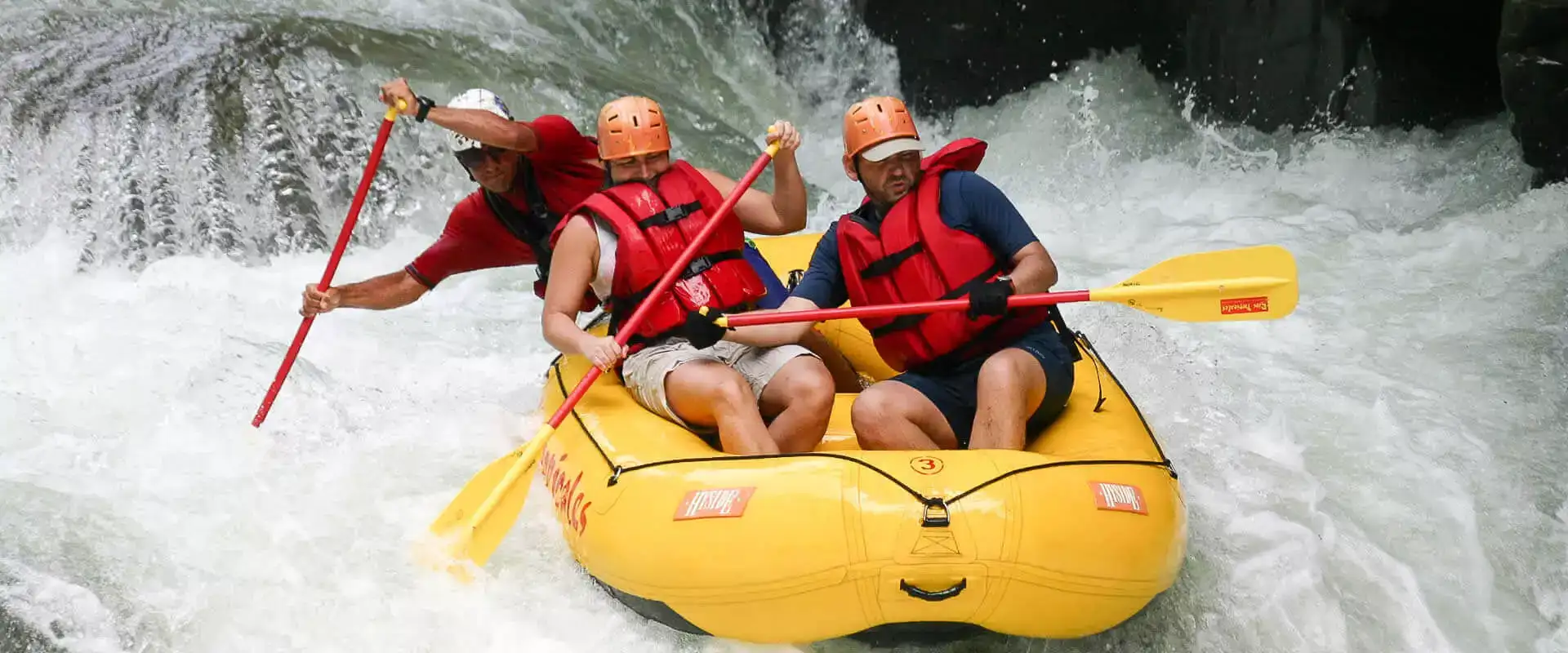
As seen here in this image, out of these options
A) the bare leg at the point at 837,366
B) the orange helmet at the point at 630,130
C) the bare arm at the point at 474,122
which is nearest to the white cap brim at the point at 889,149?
the orange helmet at the point at 630,130

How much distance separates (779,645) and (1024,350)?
83 cm

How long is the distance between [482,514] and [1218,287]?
1.69m

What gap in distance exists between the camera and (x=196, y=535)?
10.6 feet

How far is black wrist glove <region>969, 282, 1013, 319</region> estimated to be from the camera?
9.32 feet

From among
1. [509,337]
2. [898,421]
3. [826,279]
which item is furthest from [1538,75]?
[509,337]

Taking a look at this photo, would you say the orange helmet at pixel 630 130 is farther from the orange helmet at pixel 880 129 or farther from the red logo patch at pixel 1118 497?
the red logo patch at pixel 1118 497

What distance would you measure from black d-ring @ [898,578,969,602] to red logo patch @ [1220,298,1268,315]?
3.05 feet

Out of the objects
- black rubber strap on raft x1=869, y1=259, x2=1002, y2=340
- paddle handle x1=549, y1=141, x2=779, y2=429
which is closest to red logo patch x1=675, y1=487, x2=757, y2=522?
paddle handle x1=549, y1=141, x2=779, y2=429

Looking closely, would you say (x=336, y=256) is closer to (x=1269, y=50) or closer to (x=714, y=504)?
(x=714, y=504)

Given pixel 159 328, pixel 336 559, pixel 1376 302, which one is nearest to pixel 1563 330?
pixel 1376 302

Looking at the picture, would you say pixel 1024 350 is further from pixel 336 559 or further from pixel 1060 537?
pixel 336 559

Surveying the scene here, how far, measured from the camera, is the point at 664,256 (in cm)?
319

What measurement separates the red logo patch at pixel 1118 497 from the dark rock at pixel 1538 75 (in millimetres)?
2898

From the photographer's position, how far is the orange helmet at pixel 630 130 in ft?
10.5
